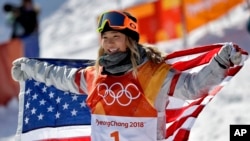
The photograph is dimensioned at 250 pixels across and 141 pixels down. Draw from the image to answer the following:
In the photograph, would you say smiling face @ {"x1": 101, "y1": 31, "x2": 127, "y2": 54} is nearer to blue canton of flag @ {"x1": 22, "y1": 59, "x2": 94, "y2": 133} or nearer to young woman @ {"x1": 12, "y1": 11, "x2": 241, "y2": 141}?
young woman @ {"x1": 12, "y1": 11, "x2": 241, "y2": 141}

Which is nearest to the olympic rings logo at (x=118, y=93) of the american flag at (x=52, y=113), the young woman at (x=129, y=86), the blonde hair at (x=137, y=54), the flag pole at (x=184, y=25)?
the young woman at (x=129, y=86)

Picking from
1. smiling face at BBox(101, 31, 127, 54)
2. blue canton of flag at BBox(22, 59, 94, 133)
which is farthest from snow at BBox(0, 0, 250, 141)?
smiling face at BBox(101, 31, 127, 54)

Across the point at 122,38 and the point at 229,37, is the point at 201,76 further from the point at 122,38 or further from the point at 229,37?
the point at 229,37

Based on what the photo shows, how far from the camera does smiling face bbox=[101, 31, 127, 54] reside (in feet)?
14.9

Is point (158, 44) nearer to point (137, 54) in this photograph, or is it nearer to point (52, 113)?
point (52, 113)

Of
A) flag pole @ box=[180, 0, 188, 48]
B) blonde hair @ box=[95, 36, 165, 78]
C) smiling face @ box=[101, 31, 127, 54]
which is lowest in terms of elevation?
blonde hair @ box=[95, 36, 165, 78]

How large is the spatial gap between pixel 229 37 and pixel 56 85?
8.03 meters

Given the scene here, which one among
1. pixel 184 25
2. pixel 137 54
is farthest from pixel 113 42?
pixel 184 25

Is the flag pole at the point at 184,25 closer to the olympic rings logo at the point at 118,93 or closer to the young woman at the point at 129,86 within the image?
the young woman at the point at 129,86

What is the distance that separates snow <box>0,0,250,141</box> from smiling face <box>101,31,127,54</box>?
350 cm

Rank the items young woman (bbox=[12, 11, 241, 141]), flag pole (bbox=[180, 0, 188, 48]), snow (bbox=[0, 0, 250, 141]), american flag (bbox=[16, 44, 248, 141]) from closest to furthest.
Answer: young woman (bbox=[12, 11, 241, 141]), american flag (bbox=[16, 44, 248, 141]), snow (bbox=[0, 0, 250, 141]), flag pole (bbox=[180, 0, 188, 48])

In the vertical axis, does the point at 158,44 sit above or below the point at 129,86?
above

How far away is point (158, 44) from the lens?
13.3 metres

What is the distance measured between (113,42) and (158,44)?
879cm
